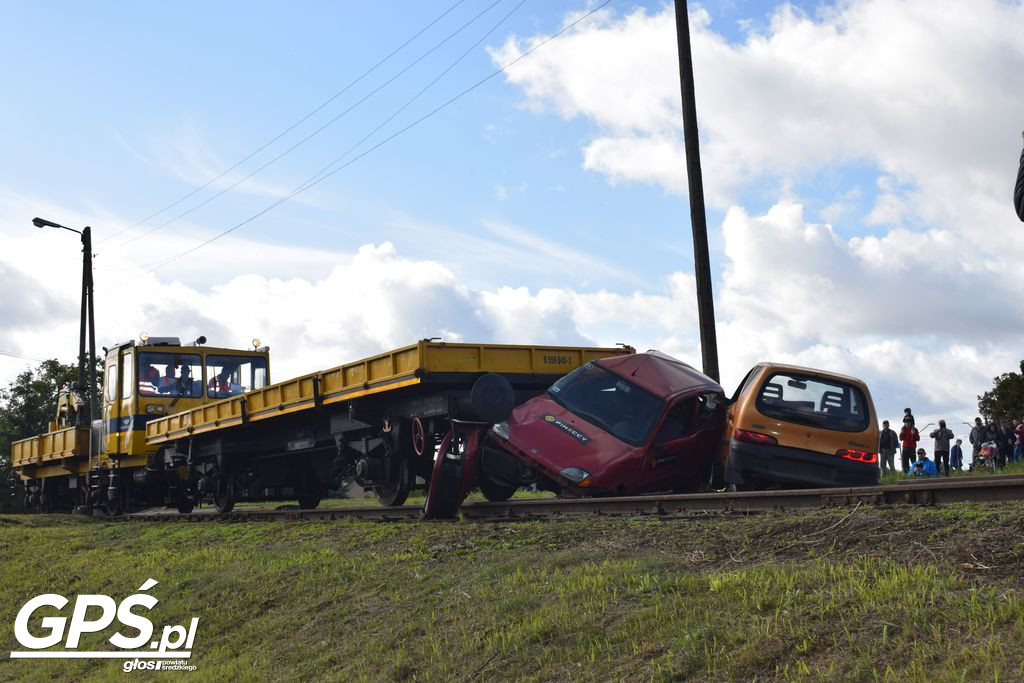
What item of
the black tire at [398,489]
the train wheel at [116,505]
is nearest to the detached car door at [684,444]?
the black tire at [398,489]

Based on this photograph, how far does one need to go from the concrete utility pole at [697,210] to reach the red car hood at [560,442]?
14.7 feet

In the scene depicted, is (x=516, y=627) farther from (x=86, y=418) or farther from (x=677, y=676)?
(x=86, y=418)

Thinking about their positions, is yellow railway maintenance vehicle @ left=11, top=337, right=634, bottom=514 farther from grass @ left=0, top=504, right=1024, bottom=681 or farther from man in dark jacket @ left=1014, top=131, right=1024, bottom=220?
man in dark jacket @ left=1014, top=131, right=1024, bottom=220

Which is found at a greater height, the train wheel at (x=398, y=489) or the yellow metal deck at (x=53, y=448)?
the yellow metal deck at (x=53, y=448)

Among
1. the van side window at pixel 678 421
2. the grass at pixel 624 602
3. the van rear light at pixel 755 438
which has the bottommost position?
the grass at pixel 624 602

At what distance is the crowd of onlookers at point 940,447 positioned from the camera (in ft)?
67.4

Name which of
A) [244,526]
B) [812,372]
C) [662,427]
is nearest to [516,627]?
[662,427]

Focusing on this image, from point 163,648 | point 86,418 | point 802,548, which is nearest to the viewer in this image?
point 802,548

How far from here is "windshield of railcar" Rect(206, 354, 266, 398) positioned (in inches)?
902

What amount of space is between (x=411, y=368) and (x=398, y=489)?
2.43 m

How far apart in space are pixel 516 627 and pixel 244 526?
9.46 m

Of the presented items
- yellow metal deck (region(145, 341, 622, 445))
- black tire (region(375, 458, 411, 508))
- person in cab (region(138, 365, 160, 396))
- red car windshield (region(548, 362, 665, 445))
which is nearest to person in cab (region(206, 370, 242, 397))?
person in cab (region(138, 365, 160, 396))

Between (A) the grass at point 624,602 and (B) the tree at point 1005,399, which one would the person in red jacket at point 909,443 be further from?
(B) the tree at point 1005,399

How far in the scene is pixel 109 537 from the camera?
16.7 m
